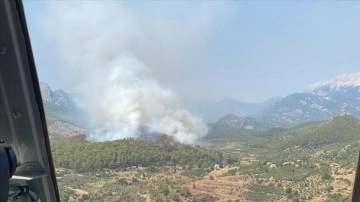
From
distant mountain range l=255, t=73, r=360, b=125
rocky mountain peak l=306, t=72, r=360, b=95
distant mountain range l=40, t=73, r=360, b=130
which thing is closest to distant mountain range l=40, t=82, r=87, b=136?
distant mountain range l=40, t=73, r=360, b=130

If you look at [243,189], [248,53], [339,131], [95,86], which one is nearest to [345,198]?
[339,131]

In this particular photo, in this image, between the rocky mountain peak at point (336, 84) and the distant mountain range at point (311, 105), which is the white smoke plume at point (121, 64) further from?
the rocky mountain peak at point (336, 84)

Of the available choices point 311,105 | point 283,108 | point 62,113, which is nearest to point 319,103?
point 311,105

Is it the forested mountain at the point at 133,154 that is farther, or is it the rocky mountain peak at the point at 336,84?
the forested mountain at the point at 133,154

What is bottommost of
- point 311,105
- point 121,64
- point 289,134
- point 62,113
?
point 289,134

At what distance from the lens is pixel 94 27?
1865mm

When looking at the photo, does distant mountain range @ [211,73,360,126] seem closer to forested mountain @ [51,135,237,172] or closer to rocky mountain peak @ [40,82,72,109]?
forested mountain @ [51,135,237,172]

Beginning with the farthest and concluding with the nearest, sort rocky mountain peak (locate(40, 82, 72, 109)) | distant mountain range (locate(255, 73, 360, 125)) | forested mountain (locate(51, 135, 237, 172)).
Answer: forested mountain (locate(51, 135, 237, 172)), distant mountain range (locate(255, 73, 360, 125)), rocky mountain peak (locate(40, 82, 72, 109))

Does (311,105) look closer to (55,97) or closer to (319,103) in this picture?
(319,103)

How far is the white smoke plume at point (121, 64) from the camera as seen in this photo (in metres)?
1.84

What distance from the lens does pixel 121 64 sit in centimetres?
191

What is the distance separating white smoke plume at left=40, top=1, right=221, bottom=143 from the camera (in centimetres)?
184

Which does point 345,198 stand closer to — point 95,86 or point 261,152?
point 261,152

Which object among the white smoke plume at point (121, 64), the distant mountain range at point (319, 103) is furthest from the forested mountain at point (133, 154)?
the distant mountain range at point (319, 103)
